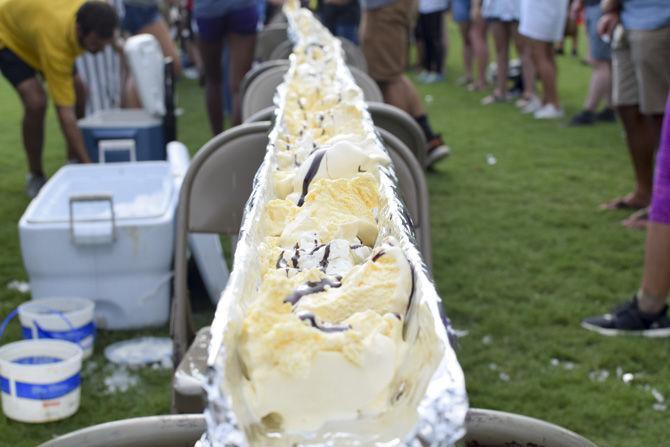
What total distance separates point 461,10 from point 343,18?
2647 millimetres

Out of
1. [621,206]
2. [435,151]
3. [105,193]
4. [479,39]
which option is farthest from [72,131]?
[479,39]

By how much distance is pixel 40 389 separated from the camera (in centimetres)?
266

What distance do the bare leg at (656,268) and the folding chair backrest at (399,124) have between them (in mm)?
1080

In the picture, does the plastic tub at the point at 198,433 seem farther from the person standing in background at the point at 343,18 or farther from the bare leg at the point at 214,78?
the person standing in background at the point at 343,18

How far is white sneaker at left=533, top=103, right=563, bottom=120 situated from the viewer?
26.8 feet

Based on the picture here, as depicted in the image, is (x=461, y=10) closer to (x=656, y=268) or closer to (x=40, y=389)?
(x=656, y=268)

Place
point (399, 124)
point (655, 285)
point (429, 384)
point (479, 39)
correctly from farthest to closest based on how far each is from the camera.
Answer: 1. point (479, 39)
2. point (655, 285)
3. point (399, 124)
4. point (429, 384)

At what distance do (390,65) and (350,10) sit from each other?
271 centimetres

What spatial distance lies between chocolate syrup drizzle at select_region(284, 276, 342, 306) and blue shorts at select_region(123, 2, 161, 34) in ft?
21.1

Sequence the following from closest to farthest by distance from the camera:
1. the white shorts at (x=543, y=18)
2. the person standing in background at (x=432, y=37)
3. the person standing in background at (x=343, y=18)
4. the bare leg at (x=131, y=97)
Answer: the bare leg at (x=131, y=97) → the white shorts at (x=543, y=18) → the person standing in background at (x=343, y=18) → the person standing in background at (x=432, y=37)

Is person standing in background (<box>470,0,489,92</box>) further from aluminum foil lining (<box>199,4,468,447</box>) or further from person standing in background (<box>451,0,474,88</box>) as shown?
aluminum foil lining (<box>199,4,468,447</box>)

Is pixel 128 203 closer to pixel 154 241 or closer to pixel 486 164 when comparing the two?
pixel 154 241

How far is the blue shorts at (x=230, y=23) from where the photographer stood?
5230 millimetres

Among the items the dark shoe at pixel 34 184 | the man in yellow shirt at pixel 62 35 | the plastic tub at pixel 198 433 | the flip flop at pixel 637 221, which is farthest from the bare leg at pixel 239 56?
the plastic tub at pixel 198 433
